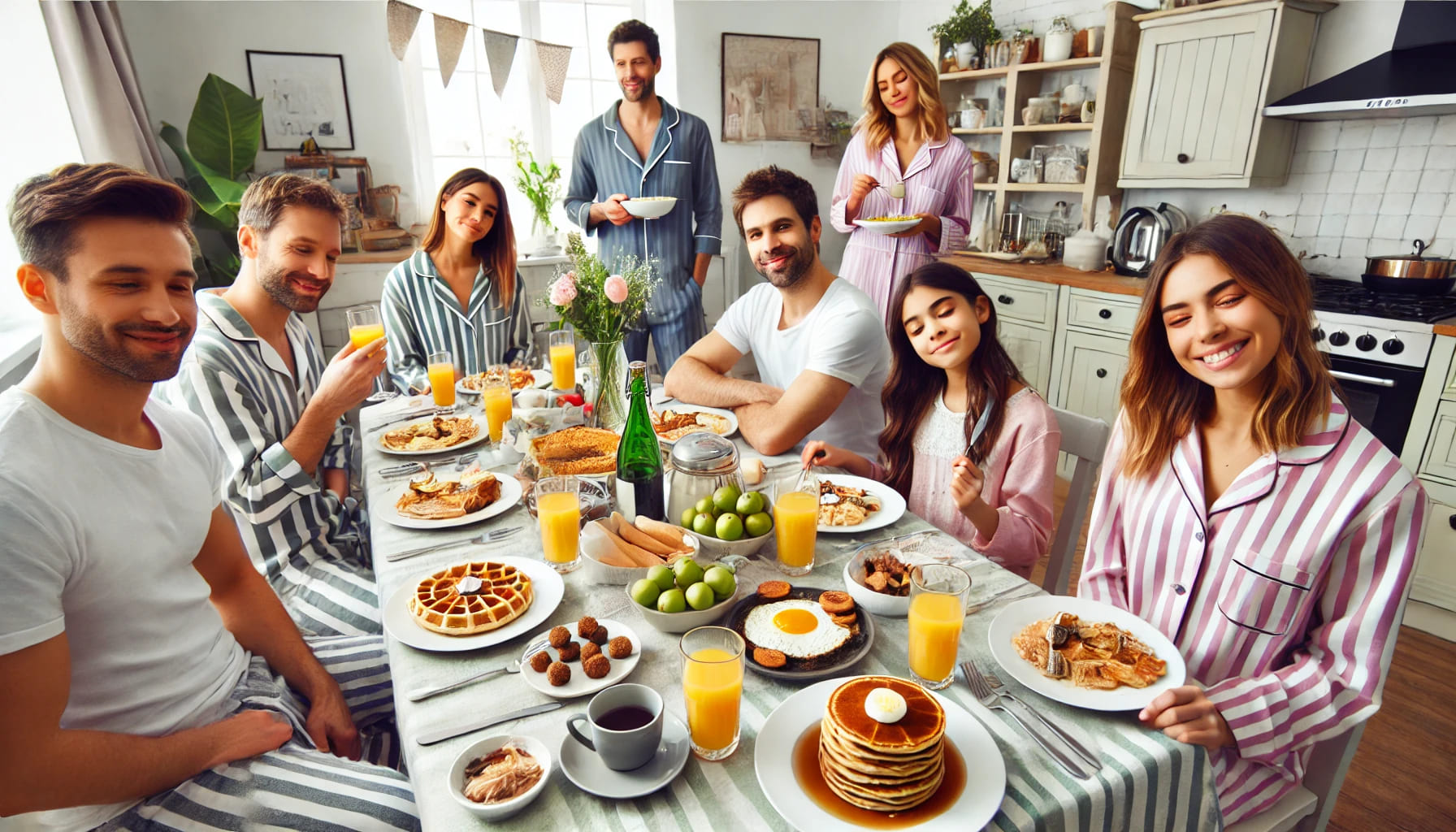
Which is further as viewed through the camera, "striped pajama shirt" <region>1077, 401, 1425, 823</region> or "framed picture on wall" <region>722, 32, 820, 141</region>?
"framed picture on wall" <region>722, 32, 820, 141</region>

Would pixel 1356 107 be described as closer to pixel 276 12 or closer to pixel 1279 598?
pixel 1279 598

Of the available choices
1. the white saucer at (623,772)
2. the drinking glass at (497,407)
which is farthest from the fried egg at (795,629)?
the drinking glass at (497,407)

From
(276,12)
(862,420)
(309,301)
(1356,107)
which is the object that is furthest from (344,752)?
(276,12)

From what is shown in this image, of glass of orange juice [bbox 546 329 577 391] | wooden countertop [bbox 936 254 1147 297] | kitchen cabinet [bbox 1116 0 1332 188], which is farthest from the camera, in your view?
wooden countertop [bbox 936 254 1147 297]

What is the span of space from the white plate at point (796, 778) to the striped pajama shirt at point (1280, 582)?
422mm

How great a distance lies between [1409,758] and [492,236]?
339 centimetres

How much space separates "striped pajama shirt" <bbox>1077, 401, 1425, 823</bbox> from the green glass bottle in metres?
0.92

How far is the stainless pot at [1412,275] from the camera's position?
9.39ft

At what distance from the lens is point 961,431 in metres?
1.80

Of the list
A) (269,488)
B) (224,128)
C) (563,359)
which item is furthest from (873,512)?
(224,128)

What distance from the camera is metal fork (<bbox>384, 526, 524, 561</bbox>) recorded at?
142 centimetres

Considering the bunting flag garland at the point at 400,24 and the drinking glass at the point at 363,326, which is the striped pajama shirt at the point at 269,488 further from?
the bunting flag garland at the point at 400,24

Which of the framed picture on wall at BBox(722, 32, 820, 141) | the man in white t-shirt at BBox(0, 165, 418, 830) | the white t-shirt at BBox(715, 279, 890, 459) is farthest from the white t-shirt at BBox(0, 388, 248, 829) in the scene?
the framed picture on wall at BBox(722, 32, 820, 141)

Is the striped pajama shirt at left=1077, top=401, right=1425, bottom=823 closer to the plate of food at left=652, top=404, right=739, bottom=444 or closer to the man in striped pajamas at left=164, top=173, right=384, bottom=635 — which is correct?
the plate of food at left=652, top=404, right=739, bottom=444
